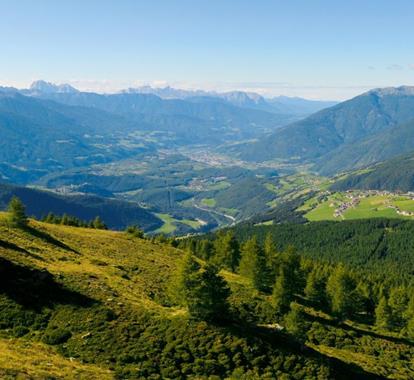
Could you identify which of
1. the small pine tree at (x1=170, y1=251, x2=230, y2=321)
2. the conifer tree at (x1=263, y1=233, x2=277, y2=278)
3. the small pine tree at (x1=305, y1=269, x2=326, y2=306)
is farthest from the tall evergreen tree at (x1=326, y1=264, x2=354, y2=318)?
the small pine tree at (x1=170, y1=251, x2=230, y2=321)

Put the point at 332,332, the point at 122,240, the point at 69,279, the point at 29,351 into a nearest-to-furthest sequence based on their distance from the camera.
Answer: the point at 29,351, the point at 69,279, the point at 332,332, the point at 122,240

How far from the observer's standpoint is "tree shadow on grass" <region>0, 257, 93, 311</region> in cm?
5435

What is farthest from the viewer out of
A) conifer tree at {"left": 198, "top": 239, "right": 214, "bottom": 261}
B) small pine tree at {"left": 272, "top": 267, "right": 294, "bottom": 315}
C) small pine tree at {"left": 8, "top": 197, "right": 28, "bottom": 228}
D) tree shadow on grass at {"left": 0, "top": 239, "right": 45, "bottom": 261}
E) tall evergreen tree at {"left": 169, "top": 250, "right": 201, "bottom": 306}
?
conifer tree at {"left": 198, "top": 239, "right": 214, "bottom": 261}

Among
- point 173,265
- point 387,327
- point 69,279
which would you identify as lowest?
point 387,327

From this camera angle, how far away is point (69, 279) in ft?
207

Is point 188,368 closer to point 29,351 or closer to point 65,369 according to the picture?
point 65,369

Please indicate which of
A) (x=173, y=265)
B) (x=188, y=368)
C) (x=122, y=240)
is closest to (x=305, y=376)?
(x=188, y=368)

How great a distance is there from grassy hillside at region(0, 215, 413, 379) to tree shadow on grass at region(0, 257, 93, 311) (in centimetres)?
12

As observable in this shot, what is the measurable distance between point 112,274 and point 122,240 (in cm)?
3839

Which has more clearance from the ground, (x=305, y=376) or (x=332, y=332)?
(x=305, y=376)

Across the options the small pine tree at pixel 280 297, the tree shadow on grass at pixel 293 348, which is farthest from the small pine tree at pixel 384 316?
the tree shadow on grass at pixel 293 348

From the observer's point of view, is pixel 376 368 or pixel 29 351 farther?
pixel 376 368

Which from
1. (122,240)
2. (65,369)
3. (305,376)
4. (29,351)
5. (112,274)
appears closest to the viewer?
(65,369)

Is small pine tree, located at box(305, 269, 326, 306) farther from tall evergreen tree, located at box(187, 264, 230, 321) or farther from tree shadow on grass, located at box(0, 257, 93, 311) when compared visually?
tree shadow on grass, located at box(0, 257, 93, 311)
